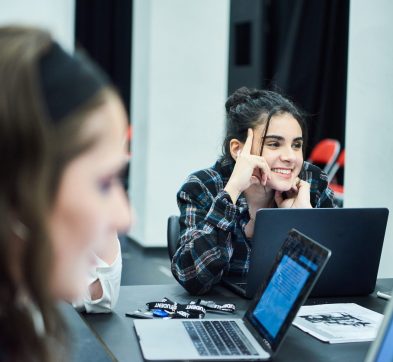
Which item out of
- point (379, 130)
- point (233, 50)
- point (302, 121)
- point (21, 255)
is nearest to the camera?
point (21, 255)

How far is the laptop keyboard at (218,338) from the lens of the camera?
126cm

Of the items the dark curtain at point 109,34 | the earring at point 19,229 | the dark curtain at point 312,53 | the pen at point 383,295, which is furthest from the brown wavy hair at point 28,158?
the dark curtain at point 109,34

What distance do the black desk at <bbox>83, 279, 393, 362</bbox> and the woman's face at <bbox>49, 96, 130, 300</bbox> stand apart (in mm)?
633

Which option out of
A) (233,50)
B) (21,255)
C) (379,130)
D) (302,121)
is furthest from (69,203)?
(233,50)

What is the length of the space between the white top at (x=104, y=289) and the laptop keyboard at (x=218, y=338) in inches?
8.0

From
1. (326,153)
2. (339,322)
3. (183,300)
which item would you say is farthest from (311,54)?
(339,322)

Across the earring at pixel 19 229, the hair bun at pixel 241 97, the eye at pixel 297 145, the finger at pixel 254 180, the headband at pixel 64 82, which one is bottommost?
the finger at pixel 254 180

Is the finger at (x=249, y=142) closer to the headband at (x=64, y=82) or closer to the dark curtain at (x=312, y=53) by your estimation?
the headband at (x=64, y=82)

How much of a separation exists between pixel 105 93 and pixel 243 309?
3.37ft

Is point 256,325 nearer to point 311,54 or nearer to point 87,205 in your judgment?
point 87,205

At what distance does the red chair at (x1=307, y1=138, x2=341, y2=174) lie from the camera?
5.58 meters

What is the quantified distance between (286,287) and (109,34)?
21.7 ft

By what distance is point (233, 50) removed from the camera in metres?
5.36

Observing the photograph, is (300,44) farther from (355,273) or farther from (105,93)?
(105,93)
